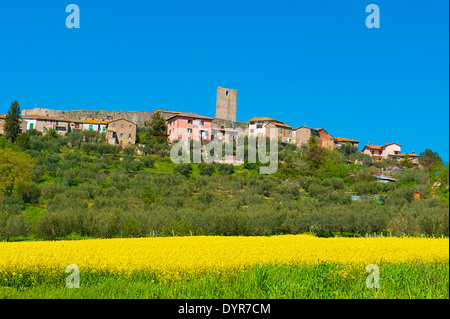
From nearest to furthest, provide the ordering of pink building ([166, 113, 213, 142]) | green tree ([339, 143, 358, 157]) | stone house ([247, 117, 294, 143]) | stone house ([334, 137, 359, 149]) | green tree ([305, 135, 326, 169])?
green tree ([305, 135, 326, 169]) → pink building ([166, 113, 213, 142]) → stone house ([247, 117, 294, 143]) → green tree ([339, 143, 358, 157]) → stone house ([334, 137, 359, 149])

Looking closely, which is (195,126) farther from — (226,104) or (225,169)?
(226,104)

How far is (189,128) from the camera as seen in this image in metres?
95.2

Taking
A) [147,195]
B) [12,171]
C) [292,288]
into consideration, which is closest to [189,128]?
[147,195]

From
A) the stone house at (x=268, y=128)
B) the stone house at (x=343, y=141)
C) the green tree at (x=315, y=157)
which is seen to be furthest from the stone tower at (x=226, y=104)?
the green tree at (x=315, y=157)

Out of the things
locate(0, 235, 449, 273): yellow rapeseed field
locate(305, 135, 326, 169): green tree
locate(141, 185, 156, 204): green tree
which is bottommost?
locate(0, 235, 449, 273): yellow rapeseed field

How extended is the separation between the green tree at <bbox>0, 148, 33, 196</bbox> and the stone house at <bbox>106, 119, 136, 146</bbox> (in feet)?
129

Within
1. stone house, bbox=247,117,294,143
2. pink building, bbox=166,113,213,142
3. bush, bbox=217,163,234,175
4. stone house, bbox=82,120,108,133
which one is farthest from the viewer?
stone house, bbox=247,117,294,143

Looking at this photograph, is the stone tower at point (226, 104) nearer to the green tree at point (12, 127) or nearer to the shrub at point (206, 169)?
the shrub at point (206, 169)

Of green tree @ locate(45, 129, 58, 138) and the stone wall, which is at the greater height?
the stone wall

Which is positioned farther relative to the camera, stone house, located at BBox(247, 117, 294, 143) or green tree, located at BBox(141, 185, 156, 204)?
stone house, located at BBox(247, 117, 294, 143)

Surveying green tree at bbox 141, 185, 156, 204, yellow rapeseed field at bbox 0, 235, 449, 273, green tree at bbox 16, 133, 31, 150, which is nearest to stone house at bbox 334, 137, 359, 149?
A: green tree at bbox 141, 185, 156, 204

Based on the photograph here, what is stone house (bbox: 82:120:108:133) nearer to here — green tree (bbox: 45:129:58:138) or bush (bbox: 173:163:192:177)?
green tree (bbox: 45:129:58:138)

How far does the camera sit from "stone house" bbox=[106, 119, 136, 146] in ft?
300
